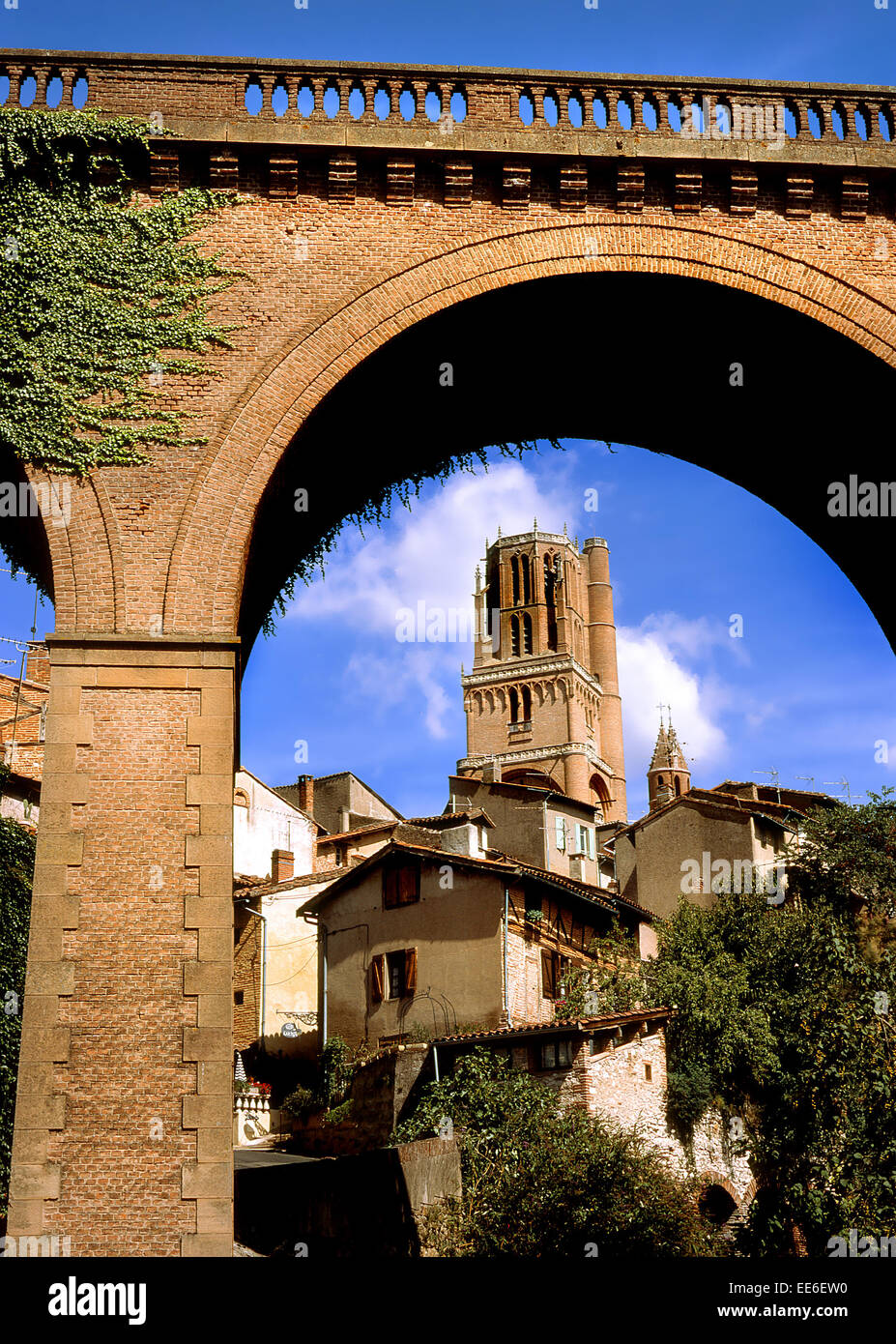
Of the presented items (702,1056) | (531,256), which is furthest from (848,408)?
(702,1056)

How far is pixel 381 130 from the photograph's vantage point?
12953 millimetres

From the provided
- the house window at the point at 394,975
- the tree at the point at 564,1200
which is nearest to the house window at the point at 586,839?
the house window at the point at 394,975

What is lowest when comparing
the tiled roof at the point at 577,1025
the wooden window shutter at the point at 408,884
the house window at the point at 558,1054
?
the house window at the point at 558,1054

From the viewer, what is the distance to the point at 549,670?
118 meters

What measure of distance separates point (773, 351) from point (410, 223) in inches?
145

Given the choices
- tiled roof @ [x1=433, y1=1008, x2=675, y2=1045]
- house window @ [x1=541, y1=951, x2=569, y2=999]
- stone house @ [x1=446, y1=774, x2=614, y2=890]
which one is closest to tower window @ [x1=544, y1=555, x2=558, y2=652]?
stone house @ [x1=446, y1=774, x2=614, y2=890]

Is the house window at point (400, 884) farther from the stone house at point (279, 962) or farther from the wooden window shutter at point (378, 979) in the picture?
the stone house at point (279, 962)

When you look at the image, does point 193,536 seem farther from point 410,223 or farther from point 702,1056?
point 702,1056

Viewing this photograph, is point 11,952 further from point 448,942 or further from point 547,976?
point 547,976

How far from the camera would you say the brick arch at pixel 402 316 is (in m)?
11.7

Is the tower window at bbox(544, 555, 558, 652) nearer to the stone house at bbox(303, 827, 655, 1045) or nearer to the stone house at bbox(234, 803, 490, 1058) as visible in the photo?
the stone house at bbox(234, 803, 490, 1058)

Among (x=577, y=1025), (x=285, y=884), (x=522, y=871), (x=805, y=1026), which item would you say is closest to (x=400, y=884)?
(x=522, y=871)

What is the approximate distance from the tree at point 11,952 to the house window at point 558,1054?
12.0 m

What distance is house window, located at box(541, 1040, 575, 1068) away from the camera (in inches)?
1182
